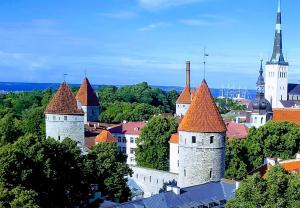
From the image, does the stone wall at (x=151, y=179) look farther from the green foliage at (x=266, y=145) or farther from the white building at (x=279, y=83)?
the white building at (x=279, y=83)

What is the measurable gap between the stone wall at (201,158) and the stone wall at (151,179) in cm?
639

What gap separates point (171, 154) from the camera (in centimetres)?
4731

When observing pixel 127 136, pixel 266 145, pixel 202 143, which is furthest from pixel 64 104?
pixel 127 136

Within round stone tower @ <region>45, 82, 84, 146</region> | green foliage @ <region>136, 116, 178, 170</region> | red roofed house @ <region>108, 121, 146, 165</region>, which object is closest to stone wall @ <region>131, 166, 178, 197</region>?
green foliage @ <region>136, 116, 178, 170</region>

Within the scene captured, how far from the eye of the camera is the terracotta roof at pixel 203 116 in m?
33.2

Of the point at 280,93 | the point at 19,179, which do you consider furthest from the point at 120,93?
the point at 19,179

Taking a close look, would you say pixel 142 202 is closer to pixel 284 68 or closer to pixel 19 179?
pixel 19 179

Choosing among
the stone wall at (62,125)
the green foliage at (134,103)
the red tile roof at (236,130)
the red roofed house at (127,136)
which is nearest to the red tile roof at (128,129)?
the red roofed house at (127,136)

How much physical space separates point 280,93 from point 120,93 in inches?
1391

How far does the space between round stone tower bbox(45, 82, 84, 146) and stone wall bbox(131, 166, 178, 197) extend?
552cm

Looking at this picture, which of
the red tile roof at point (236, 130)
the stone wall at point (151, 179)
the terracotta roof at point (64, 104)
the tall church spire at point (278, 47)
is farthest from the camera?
the tall church spire at point (278, 47)

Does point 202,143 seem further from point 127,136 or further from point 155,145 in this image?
point 127,136

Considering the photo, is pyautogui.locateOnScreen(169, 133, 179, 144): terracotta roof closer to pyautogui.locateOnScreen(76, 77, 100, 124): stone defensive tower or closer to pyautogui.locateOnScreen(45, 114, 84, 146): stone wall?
pyautogui.locateOnScreen(45, 114, 84, 146): stone wall

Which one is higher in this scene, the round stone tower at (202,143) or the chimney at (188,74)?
the chimney at (188,74)
